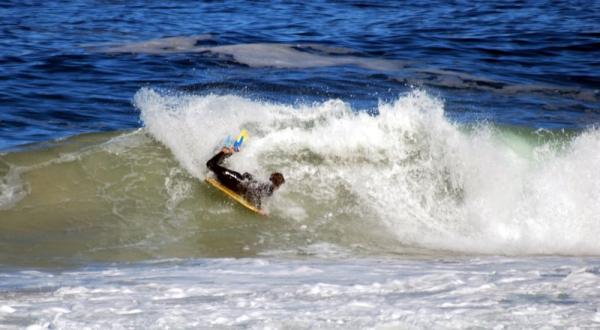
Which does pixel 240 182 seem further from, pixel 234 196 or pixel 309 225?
pixel 309 225

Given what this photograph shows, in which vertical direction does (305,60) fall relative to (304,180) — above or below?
above

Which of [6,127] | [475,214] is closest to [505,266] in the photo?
[475,214]

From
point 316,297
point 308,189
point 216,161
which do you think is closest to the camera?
point 316,297

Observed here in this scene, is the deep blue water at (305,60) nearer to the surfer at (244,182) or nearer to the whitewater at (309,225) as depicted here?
the whitewater at (309,225)

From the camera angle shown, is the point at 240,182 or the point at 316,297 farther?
the point at 240,182

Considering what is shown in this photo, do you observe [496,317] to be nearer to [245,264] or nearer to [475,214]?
[245,264]

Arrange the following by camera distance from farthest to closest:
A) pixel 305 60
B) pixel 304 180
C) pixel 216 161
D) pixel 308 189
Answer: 1. pixel 305 60
2. pixel 304 180
3. pixel 308 189
4. pixel 216 161

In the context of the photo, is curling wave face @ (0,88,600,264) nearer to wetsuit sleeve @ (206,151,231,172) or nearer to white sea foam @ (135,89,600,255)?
white sea foam @ (135,89,600,255)

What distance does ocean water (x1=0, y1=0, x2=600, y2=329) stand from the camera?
6176 millimetres

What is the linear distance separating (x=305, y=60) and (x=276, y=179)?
27.8 ft

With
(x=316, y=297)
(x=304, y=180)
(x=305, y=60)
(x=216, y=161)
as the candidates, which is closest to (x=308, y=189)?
(x=304, y=180)

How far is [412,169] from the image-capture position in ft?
36.3

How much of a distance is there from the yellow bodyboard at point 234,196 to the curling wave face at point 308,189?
0.08 m

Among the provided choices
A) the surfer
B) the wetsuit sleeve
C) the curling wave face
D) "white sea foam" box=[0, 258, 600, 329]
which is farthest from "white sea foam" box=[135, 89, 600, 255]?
"white sea foam" box=[0, 258, 600, 329]
